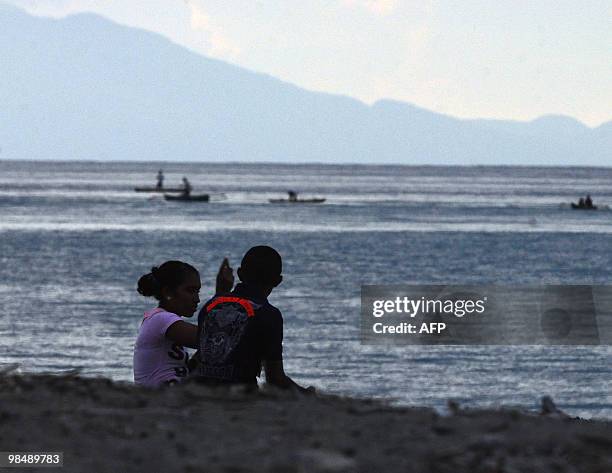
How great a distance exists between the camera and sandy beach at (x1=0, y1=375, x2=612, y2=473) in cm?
502

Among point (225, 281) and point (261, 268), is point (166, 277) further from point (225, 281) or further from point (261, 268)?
point (261, 268)

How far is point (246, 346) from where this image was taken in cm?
715

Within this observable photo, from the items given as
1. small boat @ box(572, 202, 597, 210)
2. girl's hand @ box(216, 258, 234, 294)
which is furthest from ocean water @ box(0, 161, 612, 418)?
girl's hand @ box(216, 258, 234, 294)

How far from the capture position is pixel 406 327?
36875 millimetres

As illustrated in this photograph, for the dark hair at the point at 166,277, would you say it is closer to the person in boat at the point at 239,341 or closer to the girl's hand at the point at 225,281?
the girl's hand at the point at 225,281

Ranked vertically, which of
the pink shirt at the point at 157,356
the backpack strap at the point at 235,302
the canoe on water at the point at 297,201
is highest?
the backpack strap at the point at 235,302

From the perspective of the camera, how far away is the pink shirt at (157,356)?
7930 mm

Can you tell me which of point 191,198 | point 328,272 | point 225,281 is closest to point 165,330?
point 225,281

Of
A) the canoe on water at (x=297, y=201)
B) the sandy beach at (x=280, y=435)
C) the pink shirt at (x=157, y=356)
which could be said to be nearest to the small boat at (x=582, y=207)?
the canoe on water at (x=297, y=201)

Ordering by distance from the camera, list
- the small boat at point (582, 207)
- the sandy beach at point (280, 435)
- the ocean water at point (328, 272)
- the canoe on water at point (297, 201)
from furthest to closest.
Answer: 1. the canoe on water at point (297, 201)
2. the small boat at point (582, 207)
3. the ocean water at point (328, 272)
4. the sandy beach at point (280, 435)

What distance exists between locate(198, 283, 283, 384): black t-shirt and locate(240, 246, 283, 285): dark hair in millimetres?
188

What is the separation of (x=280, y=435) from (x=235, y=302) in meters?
1.87

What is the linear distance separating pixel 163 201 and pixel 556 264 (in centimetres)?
7848

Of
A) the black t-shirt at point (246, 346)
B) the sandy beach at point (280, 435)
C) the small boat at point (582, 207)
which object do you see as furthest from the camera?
the small boat at point (582, 207)
